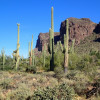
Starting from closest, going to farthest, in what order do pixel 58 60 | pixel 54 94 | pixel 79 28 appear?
pixel 54 94, pixel 58 60, pixel 79 28

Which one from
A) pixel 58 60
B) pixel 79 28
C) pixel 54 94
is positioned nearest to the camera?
pixel 54 94

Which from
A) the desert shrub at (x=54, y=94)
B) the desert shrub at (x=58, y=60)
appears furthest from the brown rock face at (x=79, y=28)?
the desert shrub at (x=54, y=94)

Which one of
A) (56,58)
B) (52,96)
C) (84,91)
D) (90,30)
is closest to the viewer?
(52,96)

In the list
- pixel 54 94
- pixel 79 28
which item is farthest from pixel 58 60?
pixel 79 28

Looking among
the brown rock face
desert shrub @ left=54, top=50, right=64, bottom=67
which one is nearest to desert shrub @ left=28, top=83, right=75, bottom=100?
desert shrub @ left=54, top=50, right=64, bottom=67

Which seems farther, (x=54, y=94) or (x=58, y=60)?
(x=58, y=60)

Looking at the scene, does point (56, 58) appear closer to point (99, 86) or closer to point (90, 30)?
point (99, 86)

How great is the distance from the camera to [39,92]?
255 inches

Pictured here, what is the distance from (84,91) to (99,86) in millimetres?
711

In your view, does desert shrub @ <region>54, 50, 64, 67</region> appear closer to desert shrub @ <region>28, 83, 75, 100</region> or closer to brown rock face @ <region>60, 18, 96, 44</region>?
desert shrub @ <region>28, 83, 75, 100</region>

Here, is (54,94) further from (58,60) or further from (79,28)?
(79,28)

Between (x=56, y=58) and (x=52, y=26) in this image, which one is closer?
(x=52, y=26)

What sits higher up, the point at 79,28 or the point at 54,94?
the point at 79,28

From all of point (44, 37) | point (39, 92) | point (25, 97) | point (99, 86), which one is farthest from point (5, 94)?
point (44, 37)
